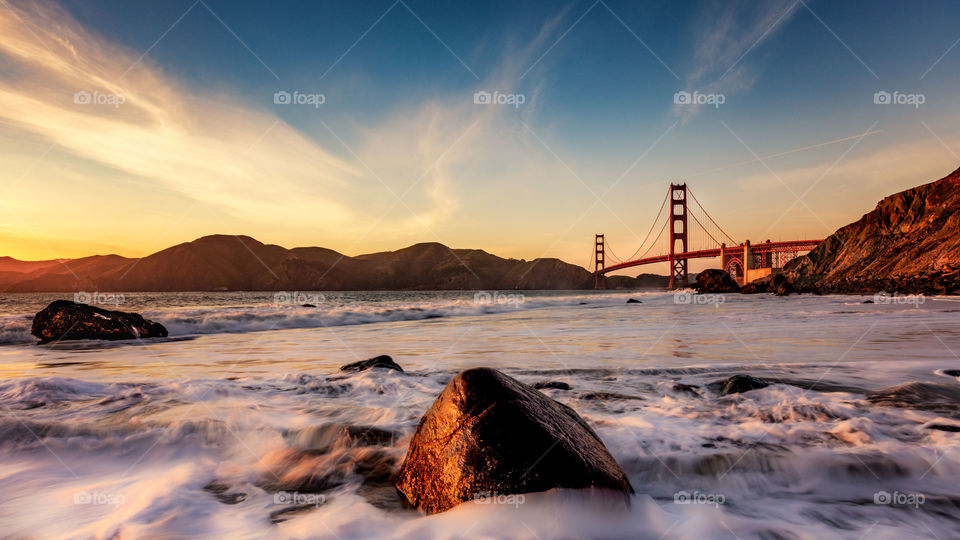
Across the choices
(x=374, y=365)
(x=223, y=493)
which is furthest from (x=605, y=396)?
(x=223, y=493)

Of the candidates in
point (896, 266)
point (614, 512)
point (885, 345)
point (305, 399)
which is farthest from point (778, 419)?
point (896, 266)

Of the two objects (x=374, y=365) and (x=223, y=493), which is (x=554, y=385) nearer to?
(x=374, y=365)

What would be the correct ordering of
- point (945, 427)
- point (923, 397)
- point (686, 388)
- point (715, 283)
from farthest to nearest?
1. point (715, 283)
2. point (686, 388)
3. point (923, 397)
4. point (945, 427)

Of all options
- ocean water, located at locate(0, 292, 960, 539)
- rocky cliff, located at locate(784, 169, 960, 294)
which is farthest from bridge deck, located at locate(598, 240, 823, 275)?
ocean water, located at locate(0, 292, 960, 539)

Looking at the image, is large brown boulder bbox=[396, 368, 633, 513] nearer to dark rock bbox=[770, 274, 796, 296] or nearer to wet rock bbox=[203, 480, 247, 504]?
wet rock bbox=[203, 480, 247, 504]

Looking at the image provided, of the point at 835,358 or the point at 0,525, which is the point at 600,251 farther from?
the point at 0,525

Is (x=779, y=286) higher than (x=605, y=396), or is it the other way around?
(x=779, y=286)

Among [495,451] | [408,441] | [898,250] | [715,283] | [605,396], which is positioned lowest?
[408,441]

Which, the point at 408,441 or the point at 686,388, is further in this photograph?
the point at 686,388
